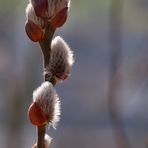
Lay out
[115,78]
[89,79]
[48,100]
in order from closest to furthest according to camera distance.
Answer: [48,100] < [115,78] < [89,79]

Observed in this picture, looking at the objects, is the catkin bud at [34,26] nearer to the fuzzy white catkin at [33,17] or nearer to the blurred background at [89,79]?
the fuzzy white catkin at [33,17]

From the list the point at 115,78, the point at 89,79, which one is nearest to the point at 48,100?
the point at 115,78

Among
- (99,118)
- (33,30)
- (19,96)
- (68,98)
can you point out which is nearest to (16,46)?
(68,98)

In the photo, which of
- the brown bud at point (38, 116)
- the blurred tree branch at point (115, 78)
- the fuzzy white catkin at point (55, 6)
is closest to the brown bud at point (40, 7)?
the fuzzy white catkin at point (55, 6)

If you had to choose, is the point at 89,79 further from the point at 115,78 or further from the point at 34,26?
the point at 34,26

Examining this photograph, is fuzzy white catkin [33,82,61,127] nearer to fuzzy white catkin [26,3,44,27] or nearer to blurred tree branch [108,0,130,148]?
fuzzy white catkin [26,3,44,27]

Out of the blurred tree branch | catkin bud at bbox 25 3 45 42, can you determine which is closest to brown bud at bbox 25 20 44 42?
catkin bud at bbox 25 3 45 42
